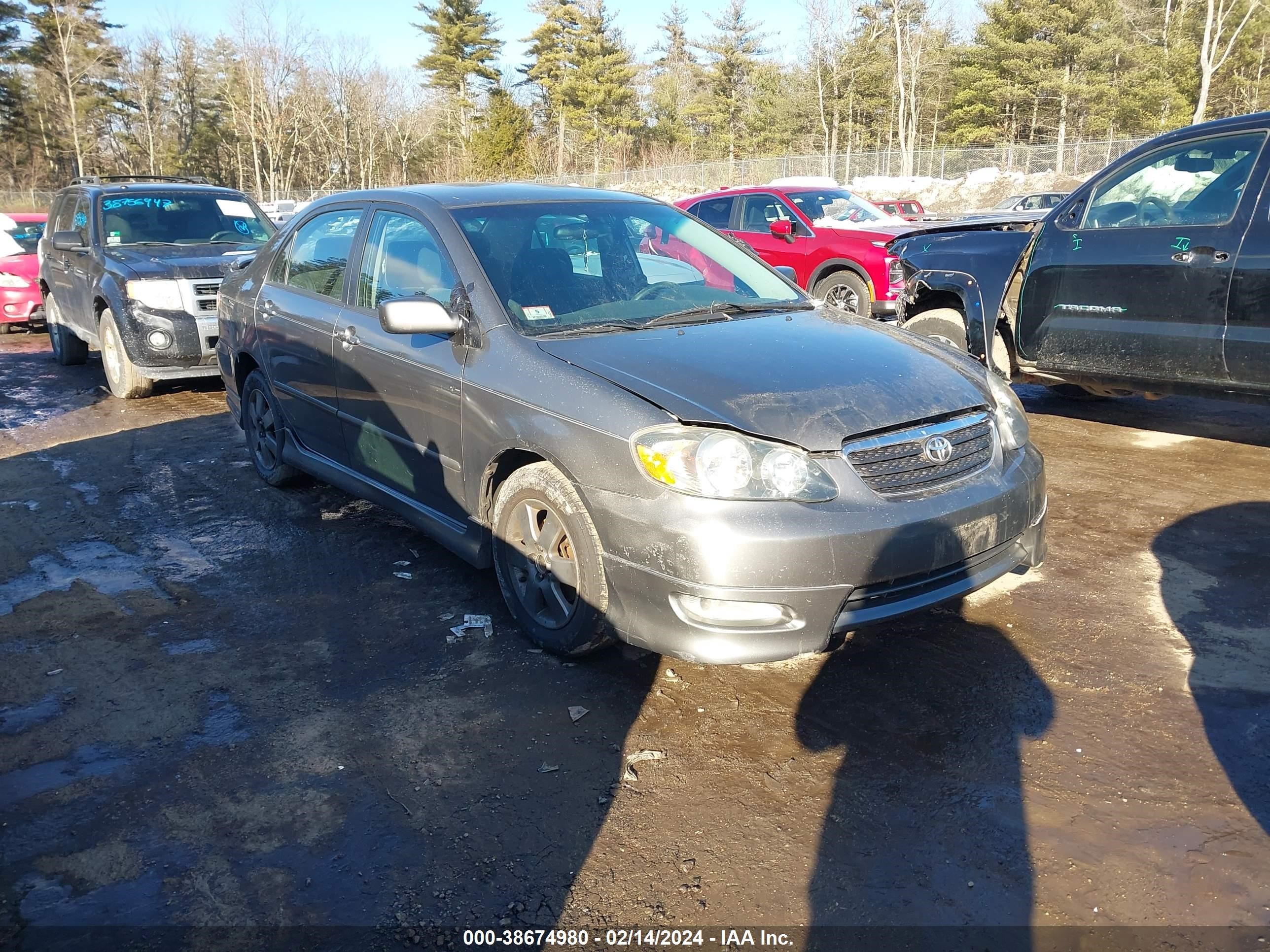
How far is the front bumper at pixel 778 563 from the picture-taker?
297cm

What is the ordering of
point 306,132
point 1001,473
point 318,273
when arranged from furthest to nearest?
point 306,132
point 318,273
point 1001,473

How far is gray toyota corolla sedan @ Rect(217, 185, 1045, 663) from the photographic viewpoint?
3.04m

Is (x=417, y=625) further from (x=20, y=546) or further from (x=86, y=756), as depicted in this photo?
(x=20, y=546)

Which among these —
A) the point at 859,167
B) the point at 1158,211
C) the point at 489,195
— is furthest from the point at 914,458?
the point at 859,167

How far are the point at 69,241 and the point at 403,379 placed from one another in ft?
21.6

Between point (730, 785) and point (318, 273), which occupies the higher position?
point (318, 273)

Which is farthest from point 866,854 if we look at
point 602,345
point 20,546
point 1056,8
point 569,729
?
point 1056,8

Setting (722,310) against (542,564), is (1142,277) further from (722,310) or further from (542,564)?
(542,564)

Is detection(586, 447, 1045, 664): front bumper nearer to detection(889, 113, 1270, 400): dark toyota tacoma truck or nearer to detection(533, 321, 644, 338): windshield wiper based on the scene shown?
detection(533, 321, 644, 338): windshield wiper

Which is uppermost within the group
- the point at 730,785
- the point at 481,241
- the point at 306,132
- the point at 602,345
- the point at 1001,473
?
the point at 306,132

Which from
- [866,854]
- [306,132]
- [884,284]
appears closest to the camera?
[866,854]

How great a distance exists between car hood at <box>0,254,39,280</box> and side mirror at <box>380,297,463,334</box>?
11872 mm

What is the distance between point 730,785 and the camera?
2922 mm

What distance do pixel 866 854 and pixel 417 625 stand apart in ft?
7.08
